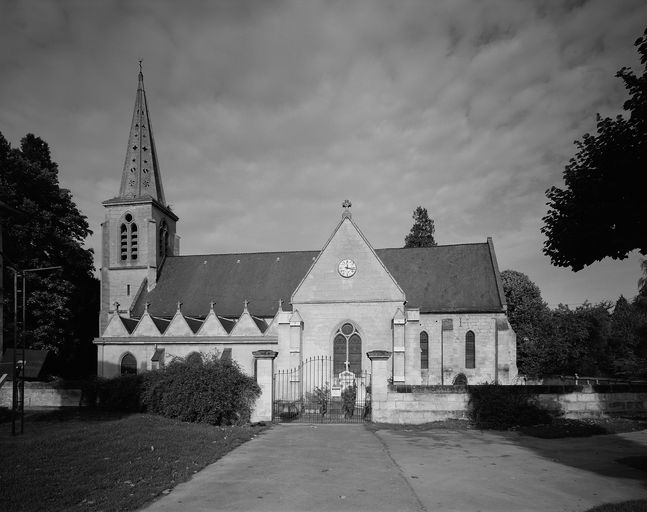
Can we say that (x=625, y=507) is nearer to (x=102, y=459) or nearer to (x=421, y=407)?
(x=102, y=459)

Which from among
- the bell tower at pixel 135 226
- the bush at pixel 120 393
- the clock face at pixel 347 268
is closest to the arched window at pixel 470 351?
the clock face at pixel 347 268

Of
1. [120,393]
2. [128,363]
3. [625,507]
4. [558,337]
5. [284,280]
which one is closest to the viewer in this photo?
[625,507]

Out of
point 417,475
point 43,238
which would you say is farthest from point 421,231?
point 417,475

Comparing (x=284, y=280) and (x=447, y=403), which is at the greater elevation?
(x=284, y=280)

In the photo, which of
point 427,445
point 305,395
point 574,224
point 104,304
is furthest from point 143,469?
point 104,304

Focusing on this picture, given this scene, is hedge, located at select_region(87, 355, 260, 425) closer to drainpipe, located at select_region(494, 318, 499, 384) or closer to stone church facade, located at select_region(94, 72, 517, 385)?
stone church facade, located at select_region(94, 72, 517, 385)

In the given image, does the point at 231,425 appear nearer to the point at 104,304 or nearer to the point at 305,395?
the point at 305,395

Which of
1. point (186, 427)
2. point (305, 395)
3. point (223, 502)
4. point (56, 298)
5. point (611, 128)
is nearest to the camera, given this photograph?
point (223, 502)

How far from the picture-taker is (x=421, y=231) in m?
59.3

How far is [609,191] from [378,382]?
990cm

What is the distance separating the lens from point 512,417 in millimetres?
17891

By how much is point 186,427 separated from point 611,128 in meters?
14.3

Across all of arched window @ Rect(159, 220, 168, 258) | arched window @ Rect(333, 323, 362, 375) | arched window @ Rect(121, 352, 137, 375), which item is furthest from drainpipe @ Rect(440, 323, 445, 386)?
arched window @ Rect(159, 220, 168, 258)

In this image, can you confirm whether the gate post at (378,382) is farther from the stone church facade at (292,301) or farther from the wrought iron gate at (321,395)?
the stone church facade at (292,301)
